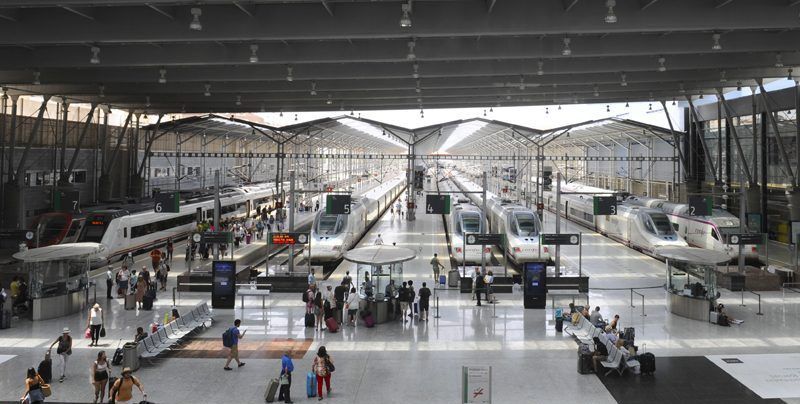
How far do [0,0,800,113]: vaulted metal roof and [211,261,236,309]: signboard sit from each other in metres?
6.09

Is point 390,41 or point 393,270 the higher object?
point 390,41

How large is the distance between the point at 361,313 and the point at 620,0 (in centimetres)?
994

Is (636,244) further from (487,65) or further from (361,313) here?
(361,313)

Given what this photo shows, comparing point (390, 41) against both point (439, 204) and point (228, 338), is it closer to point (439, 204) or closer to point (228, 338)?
point (439, 204)

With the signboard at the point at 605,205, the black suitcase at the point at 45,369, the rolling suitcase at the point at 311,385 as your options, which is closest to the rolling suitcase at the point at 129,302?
the black suitcase at the point at 45,369

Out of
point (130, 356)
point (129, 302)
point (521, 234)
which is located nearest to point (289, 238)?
point (129, 302)

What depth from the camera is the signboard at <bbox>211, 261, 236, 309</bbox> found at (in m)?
16.5

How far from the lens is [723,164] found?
36406 mm

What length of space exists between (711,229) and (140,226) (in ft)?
86.9

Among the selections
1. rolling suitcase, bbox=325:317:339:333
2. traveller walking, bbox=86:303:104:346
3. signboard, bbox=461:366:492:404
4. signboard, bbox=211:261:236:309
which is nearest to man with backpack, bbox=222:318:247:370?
rolling suitcase, bbox=325:317:339:333

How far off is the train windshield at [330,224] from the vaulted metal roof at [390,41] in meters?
6.58

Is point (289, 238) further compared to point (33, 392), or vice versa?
point (289, 238)

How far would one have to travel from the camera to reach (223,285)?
16.6 meters

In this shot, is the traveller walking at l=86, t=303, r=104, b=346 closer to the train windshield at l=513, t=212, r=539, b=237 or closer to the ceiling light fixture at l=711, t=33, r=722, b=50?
the ceiling light fixture at l=711, t=33, r=722, b=50
